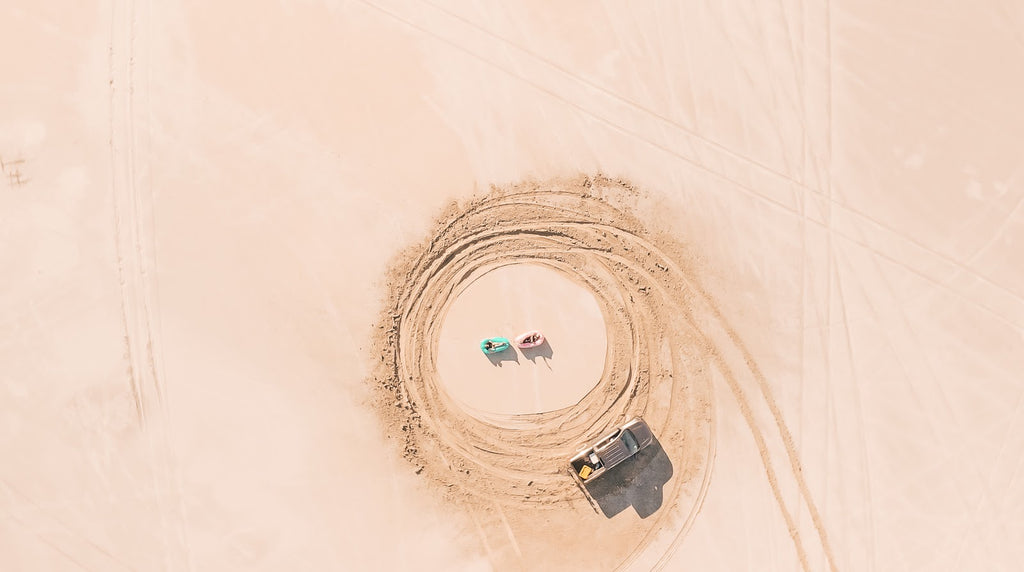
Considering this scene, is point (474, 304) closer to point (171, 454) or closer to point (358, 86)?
point (358, 86)

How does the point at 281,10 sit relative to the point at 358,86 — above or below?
above

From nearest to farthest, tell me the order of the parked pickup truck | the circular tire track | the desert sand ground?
the parked pickup truck
the desert sand ground
the circular tire track

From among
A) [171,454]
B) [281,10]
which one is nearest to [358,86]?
[281,10]

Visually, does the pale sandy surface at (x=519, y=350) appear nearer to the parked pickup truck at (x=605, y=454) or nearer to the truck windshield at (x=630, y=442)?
the parked pickup truck at (x=605, y=454)

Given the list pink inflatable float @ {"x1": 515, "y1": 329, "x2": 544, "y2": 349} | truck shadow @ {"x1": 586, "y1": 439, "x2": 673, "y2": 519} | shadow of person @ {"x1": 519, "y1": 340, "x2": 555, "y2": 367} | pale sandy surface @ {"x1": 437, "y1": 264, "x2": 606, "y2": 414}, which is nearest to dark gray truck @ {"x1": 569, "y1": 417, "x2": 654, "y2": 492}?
truck shadow @ {"x1": 586, "y1": 439, "x2": 673, "y2": 519}

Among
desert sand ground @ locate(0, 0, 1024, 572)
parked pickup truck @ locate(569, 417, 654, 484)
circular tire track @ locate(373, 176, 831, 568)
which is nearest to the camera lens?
parked pickup truck @ locate(569, 417, 654, 484)

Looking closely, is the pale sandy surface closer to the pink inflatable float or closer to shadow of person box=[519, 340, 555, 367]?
shadow of person box=[519, 340, 555, 367]

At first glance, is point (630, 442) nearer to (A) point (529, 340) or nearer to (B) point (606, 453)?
(B) point (606, 453)
